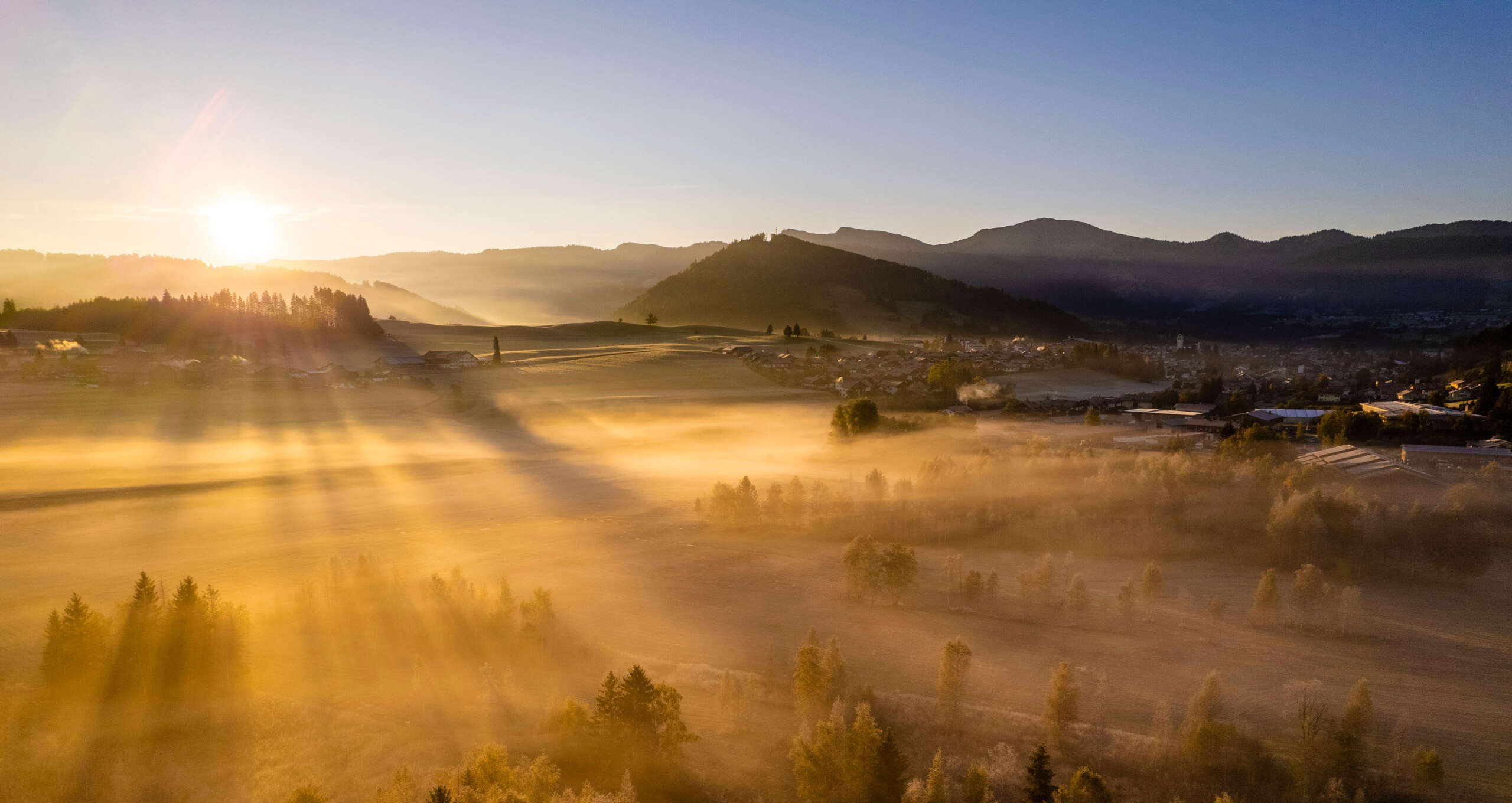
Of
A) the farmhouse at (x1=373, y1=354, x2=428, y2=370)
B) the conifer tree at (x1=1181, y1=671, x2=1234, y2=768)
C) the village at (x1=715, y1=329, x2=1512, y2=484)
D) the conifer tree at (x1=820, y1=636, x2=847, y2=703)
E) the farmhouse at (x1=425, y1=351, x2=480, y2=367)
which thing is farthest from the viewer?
the farmhouse at (x1=425, y1=351, x2=480, y2=367)

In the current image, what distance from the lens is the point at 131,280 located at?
162500 millimetres

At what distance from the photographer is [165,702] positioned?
727 inches

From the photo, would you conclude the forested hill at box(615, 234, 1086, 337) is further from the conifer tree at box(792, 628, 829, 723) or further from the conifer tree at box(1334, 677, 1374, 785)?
the conifer tree at box(1334, 677, 1374, 785)

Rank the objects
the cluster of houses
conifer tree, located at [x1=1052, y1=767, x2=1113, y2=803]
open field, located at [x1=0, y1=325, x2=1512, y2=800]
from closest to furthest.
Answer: conifer tree, located at [x1=1052, y1=767, x2=1113, y2=803] < open field, located at [x1=0, y1=325, x2=1512, y2=800] < the cluster of houses

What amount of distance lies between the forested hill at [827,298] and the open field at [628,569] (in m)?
94.6

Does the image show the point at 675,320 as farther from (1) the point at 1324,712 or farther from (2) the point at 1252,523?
(1) the point at 1324,712

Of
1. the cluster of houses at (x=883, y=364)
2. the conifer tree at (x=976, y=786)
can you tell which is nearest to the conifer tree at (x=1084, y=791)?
the conifer tree at (x=976, y=786)

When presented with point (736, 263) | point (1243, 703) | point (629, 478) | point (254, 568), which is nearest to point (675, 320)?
point (736, 263)

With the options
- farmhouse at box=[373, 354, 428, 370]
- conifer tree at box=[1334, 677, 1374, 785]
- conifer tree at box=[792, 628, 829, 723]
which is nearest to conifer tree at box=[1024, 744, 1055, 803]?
conifer tree at box=[792, 628, 829, 723]

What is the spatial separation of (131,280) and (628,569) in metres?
183

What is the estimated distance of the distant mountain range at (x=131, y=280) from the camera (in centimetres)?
14762

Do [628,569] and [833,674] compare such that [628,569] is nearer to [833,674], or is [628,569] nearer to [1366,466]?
[833,674]

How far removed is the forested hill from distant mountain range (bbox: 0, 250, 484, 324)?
5877cm

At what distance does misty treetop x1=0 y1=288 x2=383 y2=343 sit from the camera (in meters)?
77.9
